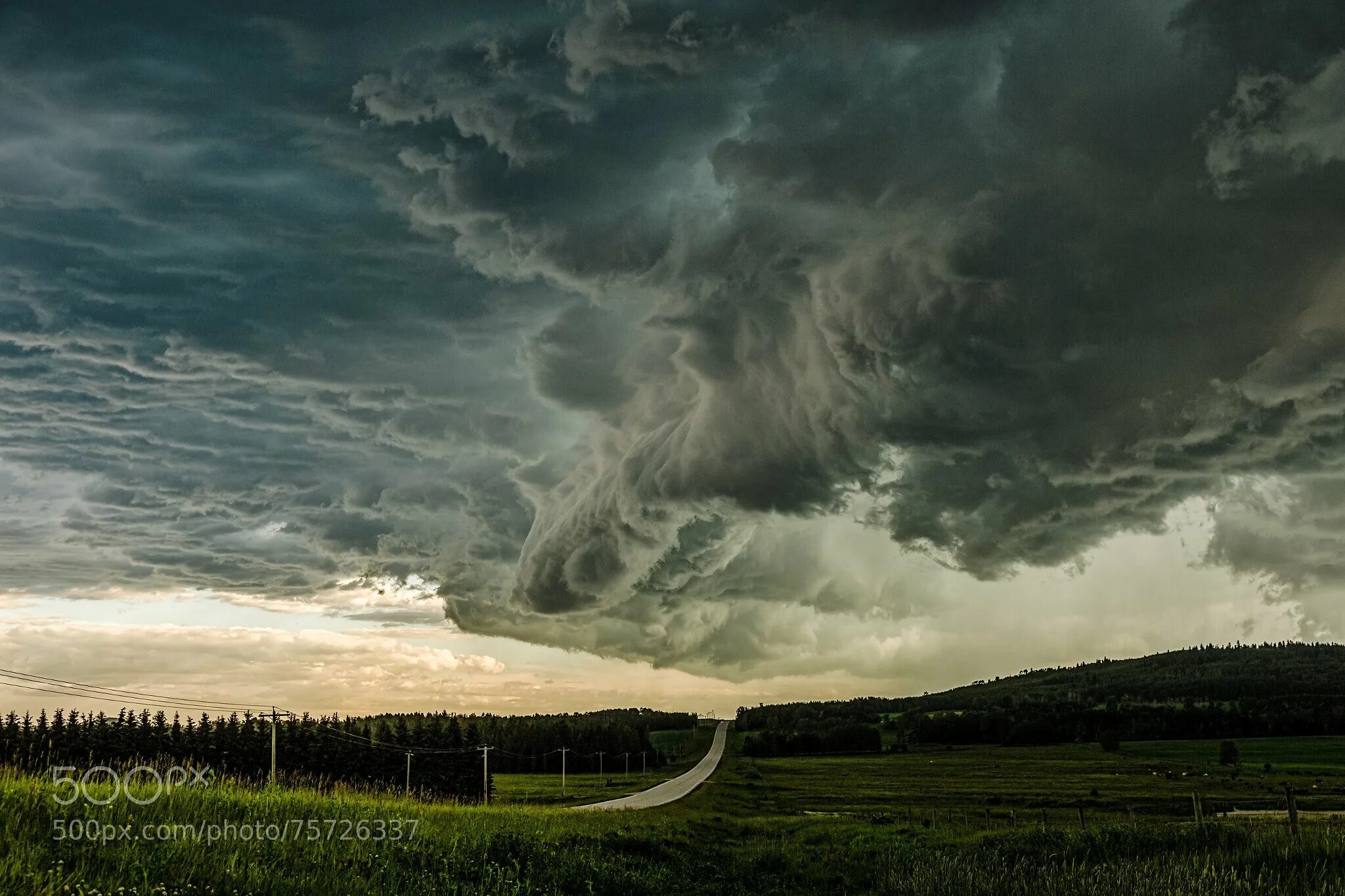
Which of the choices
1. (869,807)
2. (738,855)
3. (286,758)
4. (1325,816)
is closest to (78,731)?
(286,758)

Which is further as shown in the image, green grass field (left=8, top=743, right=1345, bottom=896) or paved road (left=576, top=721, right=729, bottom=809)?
paved road (left=576, top=721, right=729, bottom=809)

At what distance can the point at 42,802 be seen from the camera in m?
12.0

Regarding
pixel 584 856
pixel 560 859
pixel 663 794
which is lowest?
pixel 663 794

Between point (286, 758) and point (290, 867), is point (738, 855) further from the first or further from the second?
point (286, 758)

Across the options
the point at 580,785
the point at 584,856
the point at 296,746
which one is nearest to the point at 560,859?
the point at 584,856

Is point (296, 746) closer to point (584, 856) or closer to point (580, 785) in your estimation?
point (580, 785)

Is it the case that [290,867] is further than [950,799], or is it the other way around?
[950,799]

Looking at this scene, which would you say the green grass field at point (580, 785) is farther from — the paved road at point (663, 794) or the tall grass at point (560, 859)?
the tall grass at point (560, 859)

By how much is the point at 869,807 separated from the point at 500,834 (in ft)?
272

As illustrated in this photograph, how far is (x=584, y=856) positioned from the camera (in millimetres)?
21531

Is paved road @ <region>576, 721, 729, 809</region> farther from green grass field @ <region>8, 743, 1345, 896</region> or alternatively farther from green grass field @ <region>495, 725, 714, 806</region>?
green grass field @ <region>8, 743, 1345, 896</region>

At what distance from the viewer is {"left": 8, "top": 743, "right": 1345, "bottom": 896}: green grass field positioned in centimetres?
1083

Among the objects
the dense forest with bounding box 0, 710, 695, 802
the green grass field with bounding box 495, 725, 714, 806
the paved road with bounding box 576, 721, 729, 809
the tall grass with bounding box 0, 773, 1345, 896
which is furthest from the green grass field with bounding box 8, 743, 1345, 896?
the dense forest with bounding box 0, 710, 695, 802

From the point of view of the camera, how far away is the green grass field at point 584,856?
10.8 meters
